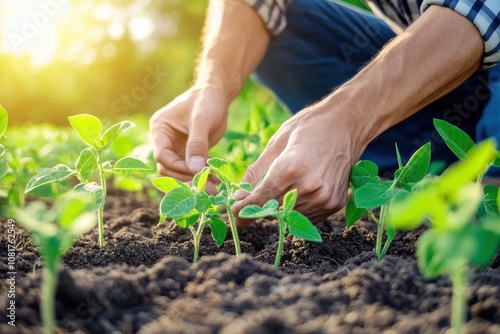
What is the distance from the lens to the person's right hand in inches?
70.7

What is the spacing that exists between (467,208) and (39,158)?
216 cm

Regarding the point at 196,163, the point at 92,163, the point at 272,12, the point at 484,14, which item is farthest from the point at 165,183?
the point at 272,12

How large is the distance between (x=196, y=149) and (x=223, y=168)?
20.6 inches

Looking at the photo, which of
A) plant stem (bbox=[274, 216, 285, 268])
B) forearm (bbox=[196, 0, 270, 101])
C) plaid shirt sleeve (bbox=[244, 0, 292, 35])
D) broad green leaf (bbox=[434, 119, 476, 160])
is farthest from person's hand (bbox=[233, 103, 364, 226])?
plaid shirt sleeve (bbox=[244, 0, 292, 35])

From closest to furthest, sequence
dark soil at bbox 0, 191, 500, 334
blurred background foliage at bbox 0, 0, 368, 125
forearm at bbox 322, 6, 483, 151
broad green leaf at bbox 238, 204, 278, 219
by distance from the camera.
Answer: dark soil at bbox 0, 191, 500, 334, broad green leaf at bbox 238, 204, 278, 219, forearm at bbox 322, 6, 483, 151, blurred background foliage at bbox 0, 0, 368, 125

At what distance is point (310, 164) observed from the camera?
133cm

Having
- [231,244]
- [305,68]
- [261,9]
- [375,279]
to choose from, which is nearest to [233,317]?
[375,279]

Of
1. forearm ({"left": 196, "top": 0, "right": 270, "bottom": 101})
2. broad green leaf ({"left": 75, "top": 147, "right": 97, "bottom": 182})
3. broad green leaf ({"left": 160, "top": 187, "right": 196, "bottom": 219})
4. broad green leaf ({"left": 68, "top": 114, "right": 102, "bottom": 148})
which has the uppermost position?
forearm ({"left": 196, "top": 0, "right": 270, "bottom": 101})

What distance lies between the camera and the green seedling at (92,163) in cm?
126

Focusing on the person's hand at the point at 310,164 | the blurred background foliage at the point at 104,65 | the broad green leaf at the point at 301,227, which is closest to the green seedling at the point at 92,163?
the person's hand at the point at 310,164

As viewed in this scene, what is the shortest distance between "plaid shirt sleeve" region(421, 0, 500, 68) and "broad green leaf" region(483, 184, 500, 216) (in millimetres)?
523

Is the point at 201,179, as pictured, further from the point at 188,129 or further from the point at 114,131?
the point at 188,129

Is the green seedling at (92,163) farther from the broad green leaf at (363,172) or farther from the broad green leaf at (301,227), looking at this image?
the broad green leaf at (363,172)

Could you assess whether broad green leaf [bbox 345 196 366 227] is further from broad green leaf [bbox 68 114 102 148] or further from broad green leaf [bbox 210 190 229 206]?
broad green leaf [bbox 68 114 102 148]
